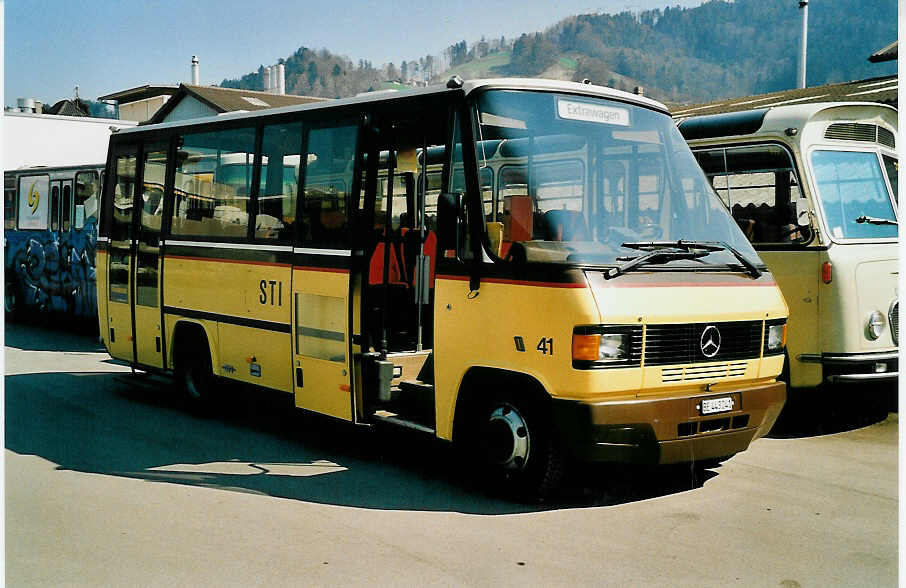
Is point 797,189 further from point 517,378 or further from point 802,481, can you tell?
point 517,378

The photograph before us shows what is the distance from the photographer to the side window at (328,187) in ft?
25.7

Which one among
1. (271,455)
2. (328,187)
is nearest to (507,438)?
(271,455)

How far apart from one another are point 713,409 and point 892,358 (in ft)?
10.6

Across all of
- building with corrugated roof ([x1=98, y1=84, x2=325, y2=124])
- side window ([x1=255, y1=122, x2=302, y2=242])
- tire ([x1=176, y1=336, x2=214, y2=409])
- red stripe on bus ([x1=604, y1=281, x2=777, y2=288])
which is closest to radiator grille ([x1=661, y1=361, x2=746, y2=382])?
red stripe on bus ([x1=604, y1=281, x2=777, y2=288])

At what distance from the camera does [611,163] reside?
22.8ft

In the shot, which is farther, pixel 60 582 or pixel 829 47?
pixel 829 47

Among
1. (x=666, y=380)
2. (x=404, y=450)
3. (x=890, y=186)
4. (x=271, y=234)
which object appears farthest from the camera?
(x=890, y=186)

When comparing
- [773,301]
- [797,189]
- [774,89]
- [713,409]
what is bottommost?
[713,409]

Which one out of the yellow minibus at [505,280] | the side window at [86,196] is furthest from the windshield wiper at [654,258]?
the side window at [86,196]

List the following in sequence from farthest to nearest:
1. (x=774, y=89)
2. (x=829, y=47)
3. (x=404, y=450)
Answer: (x=774, y=89) → (x=829, y=47) → (x=404, y=450)

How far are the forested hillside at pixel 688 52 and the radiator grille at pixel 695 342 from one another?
238 centimetres

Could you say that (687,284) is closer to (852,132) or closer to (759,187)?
(759,187)

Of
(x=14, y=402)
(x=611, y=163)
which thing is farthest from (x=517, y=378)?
(x=14, y=402)

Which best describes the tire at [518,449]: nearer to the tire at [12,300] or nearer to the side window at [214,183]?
the side window at [214,183]
